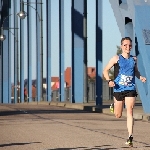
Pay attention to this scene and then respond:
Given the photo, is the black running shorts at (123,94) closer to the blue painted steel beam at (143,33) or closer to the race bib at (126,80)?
the race bib at (126,80)

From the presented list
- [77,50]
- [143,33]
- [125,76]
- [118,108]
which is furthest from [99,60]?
[125,76]

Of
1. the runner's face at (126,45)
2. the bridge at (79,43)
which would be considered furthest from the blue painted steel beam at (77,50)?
the runner's face at (126,45)

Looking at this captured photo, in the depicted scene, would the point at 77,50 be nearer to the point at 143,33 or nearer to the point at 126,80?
the point at 143,33

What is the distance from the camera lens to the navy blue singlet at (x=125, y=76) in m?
10.2

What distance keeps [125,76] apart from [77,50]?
25.3 m

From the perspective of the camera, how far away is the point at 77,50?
116 feet

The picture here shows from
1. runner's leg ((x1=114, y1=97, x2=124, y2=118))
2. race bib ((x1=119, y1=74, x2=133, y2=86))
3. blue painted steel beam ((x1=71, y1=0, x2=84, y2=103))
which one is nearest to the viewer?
race bib ((x1=119, y1=74, x2=133, y2=86))

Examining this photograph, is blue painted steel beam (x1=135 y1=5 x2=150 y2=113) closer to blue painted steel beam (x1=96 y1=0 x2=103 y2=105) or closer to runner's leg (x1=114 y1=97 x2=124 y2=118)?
runner's leg (x1=114 y1=97 x2=124 y2=118)

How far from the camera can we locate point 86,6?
36219 millimetres

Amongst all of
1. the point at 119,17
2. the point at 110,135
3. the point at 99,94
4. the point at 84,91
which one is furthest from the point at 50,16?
the point at 110,135

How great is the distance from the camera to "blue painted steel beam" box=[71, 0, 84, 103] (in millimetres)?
35438

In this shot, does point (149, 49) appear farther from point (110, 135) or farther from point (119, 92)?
point (119, 92)

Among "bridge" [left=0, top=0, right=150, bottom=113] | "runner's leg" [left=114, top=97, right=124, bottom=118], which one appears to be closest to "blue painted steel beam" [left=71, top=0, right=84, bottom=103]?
"bridge" [left=0, top=0, right=150, bottom=113]

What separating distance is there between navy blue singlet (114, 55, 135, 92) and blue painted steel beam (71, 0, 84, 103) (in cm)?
2489
